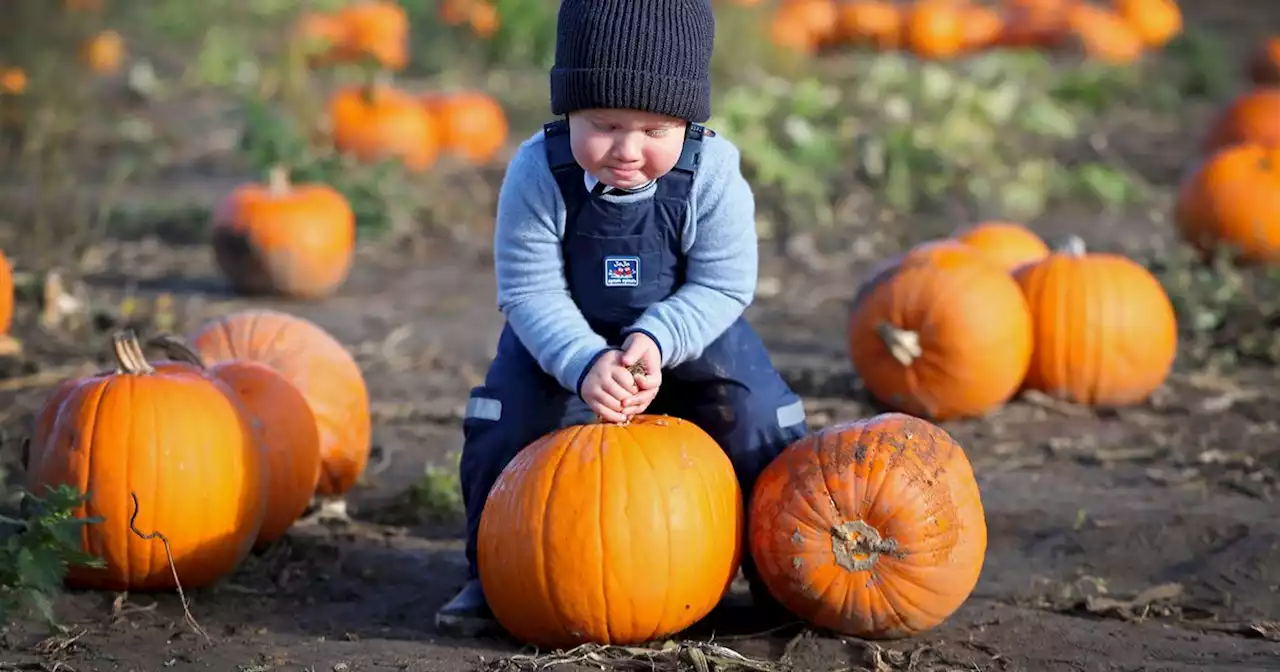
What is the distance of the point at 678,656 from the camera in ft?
11.9

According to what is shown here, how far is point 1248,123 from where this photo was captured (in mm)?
9594

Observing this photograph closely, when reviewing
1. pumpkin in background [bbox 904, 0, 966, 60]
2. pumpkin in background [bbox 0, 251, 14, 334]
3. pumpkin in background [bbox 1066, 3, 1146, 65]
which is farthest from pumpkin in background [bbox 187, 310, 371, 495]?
pumpkin in background [bbox 904, 0, 966, 60]

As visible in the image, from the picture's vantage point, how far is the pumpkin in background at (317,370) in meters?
4.92

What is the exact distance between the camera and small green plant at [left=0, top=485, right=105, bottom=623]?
12.0 ft

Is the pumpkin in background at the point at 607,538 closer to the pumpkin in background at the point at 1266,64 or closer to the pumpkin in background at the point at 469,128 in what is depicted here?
the pumpkin in background at the point at 469,128

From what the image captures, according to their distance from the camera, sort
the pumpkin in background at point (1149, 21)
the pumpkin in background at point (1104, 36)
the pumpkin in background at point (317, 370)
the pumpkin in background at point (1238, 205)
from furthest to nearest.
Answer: the pumpkin in background at point (1149, 21) → the pumpkin in background at point (1104, 36) → the pumpkin in background at point (1238, 205) → the pumpkin in background at point (317, 370)

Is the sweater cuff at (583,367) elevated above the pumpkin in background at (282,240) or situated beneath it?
elevated above

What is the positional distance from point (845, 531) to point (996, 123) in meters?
7.77

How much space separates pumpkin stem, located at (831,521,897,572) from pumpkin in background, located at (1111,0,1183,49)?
484 inches

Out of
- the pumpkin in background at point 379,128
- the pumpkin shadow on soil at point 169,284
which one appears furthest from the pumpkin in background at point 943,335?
the pumpkin in background at point 379,128

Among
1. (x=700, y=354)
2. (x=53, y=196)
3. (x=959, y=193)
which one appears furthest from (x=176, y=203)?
(x=700, y=354)

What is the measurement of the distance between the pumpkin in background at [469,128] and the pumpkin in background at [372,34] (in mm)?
2650

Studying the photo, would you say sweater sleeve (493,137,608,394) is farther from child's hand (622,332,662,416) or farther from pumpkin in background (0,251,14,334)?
pumpkin in background (0,251,14,334)

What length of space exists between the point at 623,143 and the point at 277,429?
1.39 meters
